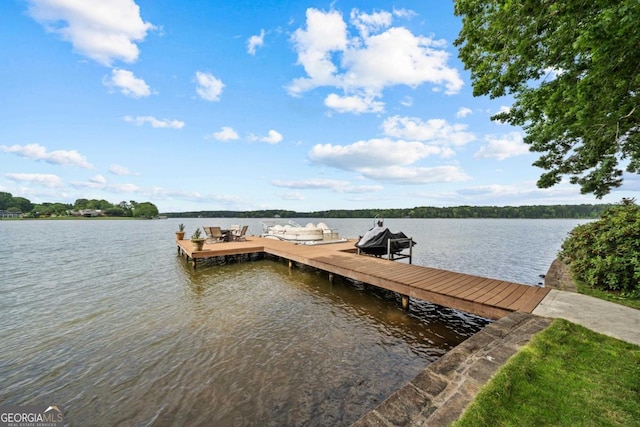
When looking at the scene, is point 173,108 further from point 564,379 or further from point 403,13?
point 564,379

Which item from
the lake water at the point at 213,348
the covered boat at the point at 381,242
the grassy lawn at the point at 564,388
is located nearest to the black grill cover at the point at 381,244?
the covered boat at the point at 381,242

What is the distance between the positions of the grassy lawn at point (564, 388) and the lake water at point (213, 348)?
1786 millimetres

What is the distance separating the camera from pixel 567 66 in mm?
5379

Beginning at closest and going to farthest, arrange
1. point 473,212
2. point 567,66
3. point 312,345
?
point 312,345, point 567,66, point 473,212

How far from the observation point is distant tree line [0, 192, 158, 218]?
97.6 m

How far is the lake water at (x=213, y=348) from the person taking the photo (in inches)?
137

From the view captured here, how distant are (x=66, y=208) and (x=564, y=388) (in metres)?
150

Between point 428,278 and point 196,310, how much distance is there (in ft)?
21.8

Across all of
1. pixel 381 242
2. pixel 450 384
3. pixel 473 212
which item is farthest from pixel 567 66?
pixel 473 212

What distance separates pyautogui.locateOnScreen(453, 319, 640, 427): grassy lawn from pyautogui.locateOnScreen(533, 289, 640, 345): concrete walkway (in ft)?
1.51

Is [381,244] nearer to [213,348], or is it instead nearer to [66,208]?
[213,348]

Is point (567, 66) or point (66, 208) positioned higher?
point (567, 66)

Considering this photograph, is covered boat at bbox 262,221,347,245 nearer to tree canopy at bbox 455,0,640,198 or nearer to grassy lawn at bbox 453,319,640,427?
tree canopy at bbox 455,0,640,198

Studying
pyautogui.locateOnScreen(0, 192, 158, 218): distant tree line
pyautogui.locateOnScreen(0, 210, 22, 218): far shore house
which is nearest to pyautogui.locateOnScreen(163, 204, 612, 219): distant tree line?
pyautogui.locateOnScreen(0, 192, 158, 218): distant tree line
